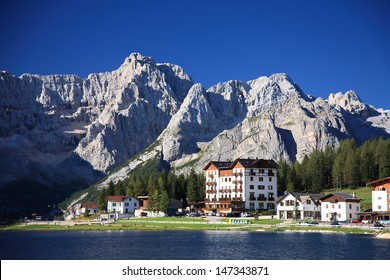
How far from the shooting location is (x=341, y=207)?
112688 mm

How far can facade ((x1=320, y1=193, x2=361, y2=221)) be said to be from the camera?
112000mm

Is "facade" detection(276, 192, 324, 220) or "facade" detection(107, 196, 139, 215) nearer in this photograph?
"facade" detection(276, 192, 324, 220)

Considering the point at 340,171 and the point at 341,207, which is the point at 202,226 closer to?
the point at 341,207

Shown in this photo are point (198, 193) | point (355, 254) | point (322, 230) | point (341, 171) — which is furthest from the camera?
point (198, 193)

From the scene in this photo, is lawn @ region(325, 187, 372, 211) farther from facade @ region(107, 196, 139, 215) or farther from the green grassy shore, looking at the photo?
facade @ region(107, 196, 139, 215)

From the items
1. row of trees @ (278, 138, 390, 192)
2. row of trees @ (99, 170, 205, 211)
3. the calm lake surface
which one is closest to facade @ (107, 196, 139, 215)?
row of trees @ (99, 170, 205, 211)

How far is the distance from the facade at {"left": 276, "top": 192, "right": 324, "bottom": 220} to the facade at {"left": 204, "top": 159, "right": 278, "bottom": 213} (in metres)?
18.6
